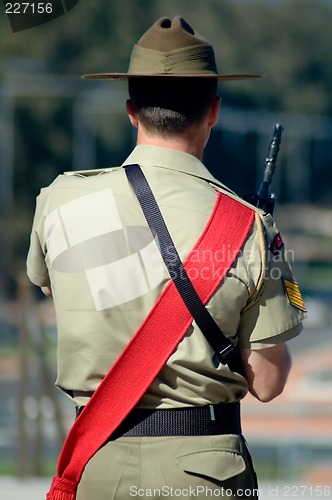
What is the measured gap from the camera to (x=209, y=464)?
2271mm

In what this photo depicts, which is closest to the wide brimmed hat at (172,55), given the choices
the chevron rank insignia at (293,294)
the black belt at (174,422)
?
the chevron rank insignia at (293,294)

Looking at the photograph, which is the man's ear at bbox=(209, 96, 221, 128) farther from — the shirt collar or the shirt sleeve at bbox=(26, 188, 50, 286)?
the shirt sleeve at bbox=(26, 188, 50, 286)

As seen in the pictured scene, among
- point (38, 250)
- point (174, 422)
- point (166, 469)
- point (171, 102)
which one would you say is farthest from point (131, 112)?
point (166, 469)

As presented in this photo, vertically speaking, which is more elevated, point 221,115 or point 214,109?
point 214,109

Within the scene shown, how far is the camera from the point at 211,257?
2.26m

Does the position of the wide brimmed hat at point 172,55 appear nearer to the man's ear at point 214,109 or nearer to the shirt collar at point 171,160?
the man's ear at point 214,109

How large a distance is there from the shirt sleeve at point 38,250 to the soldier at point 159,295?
0.03m

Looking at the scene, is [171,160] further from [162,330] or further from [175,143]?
[162,330]

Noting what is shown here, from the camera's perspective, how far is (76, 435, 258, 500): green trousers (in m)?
2.28

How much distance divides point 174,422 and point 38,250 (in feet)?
1.76
